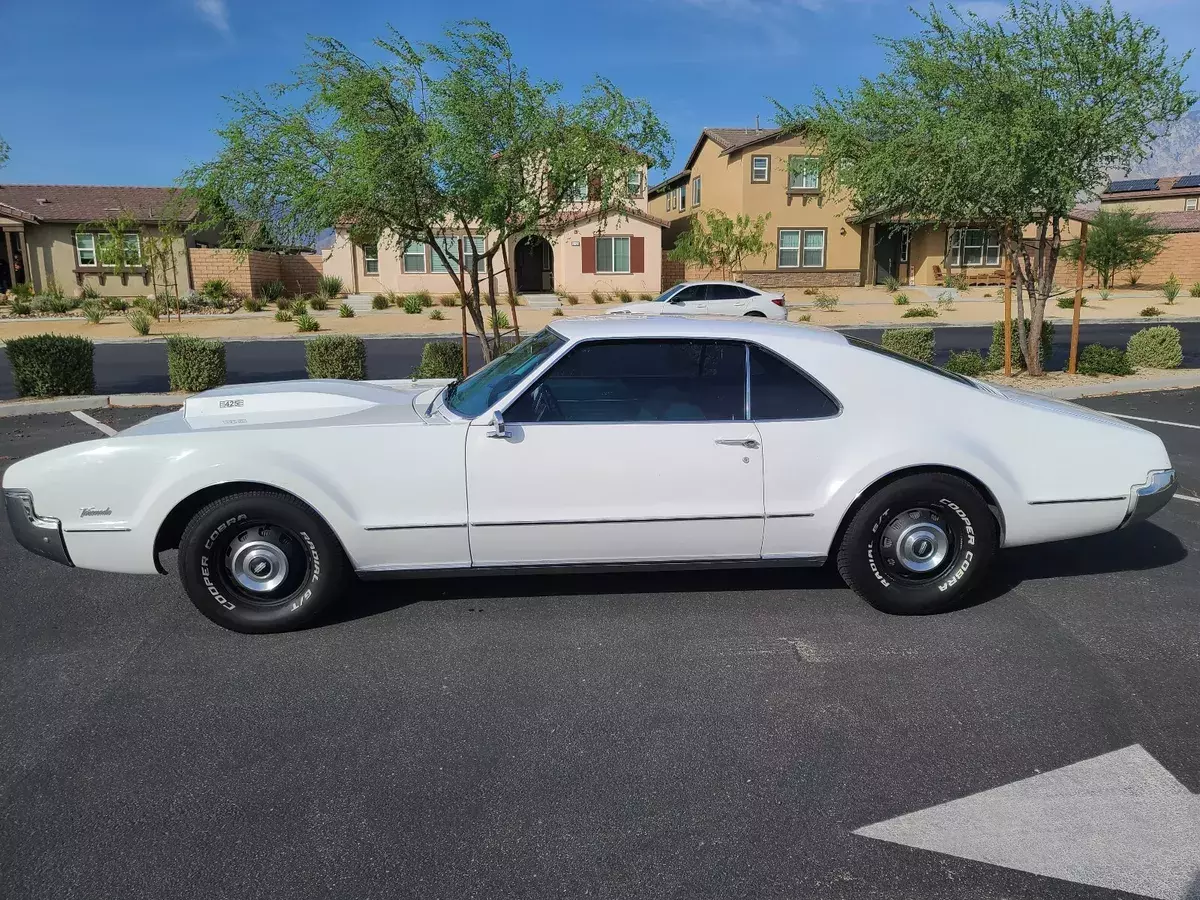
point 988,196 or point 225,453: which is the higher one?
point 988,196

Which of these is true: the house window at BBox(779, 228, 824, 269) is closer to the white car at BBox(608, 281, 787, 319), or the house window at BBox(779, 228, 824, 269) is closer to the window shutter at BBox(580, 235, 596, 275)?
the window shutter at BBox(580, 235, 596, 275)

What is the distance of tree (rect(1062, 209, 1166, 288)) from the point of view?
3878 cm

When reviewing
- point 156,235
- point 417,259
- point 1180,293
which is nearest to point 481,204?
point 417,259

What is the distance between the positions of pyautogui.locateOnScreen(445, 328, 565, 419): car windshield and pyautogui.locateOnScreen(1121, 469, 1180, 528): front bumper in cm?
294

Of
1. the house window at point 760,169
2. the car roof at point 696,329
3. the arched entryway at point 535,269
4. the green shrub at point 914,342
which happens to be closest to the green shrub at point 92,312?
the arched entryway at point 535,269

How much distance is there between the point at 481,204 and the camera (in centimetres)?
1110

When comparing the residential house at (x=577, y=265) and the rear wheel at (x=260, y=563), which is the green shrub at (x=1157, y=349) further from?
the residential house at (x=577, y=265)

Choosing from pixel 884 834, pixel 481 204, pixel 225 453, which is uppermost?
pixel 481 204

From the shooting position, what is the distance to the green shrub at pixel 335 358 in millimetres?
13148

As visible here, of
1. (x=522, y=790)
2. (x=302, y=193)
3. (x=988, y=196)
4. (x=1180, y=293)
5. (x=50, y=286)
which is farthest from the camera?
(x=1180, y=293)

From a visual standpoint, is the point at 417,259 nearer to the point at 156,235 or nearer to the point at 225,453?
the point at 156,235

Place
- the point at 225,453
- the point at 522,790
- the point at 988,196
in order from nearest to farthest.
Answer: the point at 522,790 → the point at 225,453 → the point at 988,196

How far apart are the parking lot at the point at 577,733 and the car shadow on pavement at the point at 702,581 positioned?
27 mm

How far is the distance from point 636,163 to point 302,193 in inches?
168
